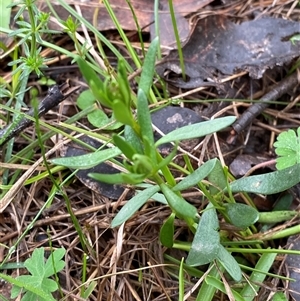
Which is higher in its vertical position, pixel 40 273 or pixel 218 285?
pixel 40 273

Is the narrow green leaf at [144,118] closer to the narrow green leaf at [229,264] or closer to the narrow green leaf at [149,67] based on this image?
the narrow green leaf at [149,67]

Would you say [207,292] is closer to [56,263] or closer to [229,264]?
[229,264]

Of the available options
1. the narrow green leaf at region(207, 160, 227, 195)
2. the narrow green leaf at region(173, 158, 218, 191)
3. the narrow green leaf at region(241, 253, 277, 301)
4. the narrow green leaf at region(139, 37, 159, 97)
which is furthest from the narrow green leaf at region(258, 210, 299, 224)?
the narrow green leaf at region(139, 37, 159, 97)

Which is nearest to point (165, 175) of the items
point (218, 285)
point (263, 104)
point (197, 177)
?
point (197, 177)

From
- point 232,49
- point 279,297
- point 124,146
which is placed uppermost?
point 124,146

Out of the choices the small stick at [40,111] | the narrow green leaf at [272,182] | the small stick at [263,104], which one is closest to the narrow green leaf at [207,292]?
the narrow green leaf at [272,182]

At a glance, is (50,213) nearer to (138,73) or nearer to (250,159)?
(138,73)

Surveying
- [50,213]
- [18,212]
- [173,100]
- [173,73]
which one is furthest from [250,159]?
[18,212]
